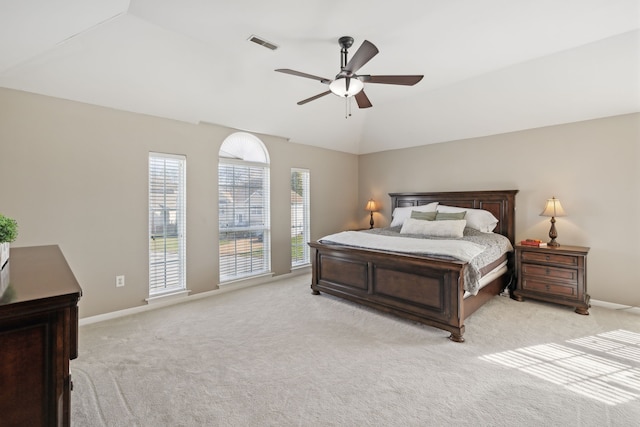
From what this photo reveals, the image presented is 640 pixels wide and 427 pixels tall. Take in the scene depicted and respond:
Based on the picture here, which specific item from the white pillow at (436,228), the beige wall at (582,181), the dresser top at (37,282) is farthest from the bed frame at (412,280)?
the dresser top at (37,282)

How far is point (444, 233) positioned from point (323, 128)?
2591 mm

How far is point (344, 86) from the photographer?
2652 mm

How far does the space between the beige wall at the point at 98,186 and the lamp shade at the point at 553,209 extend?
14.4 ft

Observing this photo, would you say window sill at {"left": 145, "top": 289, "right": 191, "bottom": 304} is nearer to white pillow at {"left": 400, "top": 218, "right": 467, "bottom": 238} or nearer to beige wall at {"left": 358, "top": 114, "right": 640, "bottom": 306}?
white pillow at {"left": 400, "top": 218, "right": 467, "bottom": 238}

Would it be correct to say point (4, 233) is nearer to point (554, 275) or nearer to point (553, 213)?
point (554, 275)

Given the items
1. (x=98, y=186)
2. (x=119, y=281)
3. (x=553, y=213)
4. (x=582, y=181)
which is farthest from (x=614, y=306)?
(x=98, y=186)

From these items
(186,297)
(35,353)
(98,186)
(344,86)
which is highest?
(344,86)

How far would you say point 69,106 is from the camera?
3.12 m

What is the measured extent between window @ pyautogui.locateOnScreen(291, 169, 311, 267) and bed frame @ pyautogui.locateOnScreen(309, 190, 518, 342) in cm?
117

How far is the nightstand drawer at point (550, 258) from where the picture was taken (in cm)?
350

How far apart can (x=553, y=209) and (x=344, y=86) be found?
314 cm

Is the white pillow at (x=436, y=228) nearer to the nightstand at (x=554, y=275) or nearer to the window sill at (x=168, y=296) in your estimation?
the nightstand at (x=554, y=275)

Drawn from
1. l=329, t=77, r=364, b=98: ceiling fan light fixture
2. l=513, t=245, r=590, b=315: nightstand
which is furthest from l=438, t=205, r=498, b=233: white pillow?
l=329, t=77, r=364, b=98: ceiling fan light fixture

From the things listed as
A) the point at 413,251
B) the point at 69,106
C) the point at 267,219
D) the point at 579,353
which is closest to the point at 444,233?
the point at 413,251
